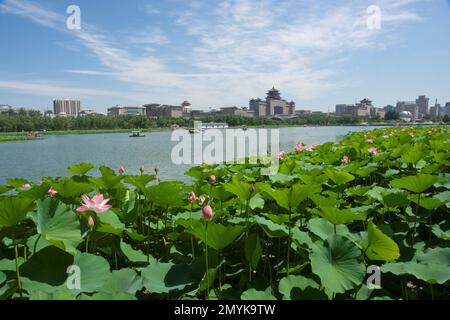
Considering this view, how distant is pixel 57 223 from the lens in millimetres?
1114

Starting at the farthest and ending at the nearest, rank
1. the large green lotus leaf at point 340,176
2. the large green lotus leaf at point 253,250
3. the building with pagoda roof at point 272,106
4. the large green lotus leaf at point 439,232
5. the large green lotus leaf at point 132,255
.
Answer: the building with pagoda roof at point 272,106, the large green lotus leaf at point 340,176, the large green lotus leaf at point 439,232, the large green lotus leaf at point 132,255, the large green lotus leaf at point 253,250

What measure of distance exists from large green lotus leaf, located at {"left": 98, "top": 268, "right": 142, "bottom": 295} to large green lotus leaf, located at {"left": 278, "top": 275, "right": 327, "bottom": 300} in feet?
1.37

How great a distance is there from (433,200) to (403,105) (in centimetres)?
15571

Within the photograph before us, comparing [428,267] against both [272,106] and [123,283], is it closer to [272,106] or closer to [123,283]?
[123,283]

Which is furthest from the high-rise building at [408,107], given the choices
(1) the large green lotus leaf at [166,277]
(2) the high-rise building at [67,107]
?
(1) the large green lotus leaf at [166,277]

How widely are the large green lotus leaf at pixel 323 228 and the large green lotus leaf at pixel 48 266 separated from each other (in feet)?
2.75

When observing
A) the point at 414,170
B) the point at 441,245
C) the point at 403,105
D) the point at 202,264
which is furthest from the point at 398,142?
the point at 403,105

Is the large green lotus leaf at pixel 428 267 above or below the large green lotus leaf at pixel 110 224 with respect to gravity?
below

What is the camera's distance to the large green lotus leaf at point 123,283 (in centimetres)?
99

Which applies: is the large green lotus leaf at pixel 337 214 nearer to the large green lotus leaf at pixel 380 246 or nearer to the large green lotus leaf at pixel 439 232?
the large green lotus leaf at pixel 380 246

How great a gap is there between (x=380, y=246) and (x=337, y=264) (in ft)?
0.47

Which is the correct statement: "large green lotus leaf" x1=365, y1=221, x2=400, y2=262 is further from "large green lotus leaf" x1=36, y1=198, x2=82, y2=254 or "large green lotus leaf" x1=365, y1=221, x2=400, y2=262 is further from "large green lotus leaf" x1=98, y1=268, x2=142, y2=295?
"large green lotus leaf" x1=36, y1=198, x2=82, y2=254

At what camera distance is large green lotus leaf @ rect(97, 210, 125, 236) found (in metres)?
1.19
